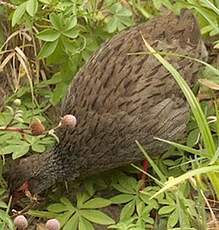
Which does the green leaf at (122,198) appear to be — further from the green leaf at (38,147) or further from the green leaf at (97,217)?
the green leaf at (38,147)

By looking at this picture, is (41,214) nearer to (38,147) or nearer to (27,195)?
(27,195)

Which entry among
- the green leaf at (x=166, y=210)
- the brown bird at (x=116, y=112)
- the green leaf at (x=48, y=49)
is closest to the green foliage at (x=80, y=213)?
the brown bird at (x=116, y=112)

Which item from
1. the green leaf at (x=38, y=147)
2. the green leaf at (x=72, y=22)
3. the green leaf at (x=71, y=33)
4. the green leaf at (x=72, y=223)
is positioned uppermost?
the green leaf at (x=72, y=22)

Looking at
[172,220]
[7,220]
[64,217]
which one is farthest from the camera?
[64,217]

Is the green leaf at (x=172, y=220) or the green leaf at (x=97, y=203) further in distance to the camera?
the green leaf at (x=97, y=203)

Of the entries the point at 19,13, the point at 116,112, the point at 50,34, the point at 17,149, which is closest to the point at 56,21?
the point at 50,34

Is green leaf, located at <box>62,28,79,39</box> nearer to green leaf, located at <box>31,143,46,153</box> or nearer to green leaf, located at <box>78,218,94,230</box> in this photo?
green leaf, located at <box>31,143,46,153</box>

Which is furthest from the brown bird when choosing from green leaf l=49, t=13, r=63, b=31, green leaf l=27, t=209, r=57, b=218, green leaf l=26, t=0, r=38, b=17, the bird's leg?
green leaf l=26, t=0, r=38, b=17

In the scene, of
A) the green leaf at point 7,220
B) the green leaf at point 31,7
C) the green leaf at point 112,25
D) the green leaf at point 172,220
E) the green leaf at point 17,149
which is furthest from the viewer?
the green leaf at point 112,25
